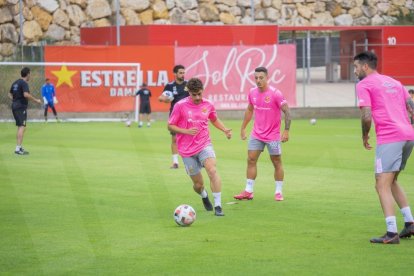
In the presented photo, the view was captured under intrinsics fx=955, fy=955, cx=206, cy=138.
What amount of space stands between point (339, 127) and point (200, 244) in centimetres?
2383

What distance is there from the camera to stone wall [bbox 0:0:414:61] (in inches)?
1654

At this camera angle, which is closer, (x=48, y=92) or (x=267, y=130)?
(x=267, y=130)

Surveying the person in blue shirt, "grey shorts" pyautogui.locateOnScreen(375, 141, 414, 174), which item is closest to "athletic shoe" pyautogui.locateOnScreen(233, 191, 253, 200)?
"grey shorts" pyautogui.locateOnScreen(375, 141, 414, 174)

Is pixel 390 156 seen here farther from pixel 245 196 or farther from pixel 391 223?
pixel 245 196

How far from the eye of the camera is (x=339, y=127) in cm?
3475

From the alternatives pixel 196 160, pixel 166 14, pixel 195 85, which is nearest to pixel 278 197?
pixel 196 160

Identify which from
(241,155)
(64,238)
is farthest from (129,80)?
(64,238)

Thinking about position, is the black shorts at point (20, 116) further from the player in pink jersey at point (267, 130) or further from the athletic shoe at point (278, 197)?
the athletic shoe at point (278, 197)

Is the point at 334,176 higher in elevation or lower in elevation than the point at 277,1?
lower

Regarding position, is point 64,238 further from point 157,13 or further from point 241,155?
point 157,13

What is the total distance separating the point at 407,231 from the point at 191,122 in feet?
12.9

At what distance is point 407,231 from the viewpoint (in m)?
11.7

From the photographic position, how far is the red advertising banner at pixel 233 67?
39.8 metres

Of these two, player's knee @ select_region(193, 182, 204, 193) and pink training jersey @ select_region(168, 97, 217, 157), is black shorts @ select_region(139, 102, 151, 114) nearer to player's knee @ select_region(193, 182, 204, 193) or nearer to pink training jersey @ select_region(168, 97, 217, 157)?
pink training jersey @ select_region(168, 97, 217, 157)
